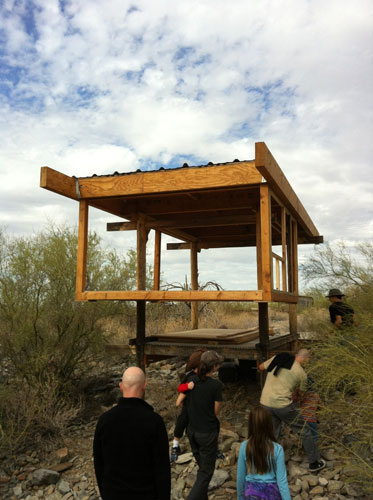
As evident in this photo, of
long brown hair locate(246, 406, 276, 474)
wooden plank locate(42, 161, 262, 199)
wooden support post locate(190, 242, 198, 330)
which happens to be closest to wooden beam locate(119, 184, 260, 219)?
wooden plank locate(42, 161, 262, 199)

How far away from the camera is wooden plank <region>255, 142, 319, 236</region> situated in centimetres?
597

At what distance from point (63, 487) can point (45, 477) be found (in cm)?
37

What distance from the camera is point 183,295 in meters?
7.40

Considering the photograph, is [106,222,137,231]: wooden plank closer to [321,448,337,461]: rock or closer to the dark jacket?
[321,448,337,461]: rock

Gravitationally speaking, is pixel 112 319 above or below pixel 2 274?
below

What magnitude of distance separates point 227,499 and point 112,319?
731 centimetres

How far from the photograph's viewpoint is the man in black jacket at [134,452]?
2771mm

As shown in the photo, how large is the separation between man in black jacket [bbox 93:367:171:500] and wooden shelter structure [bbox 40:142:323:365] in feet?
13.3

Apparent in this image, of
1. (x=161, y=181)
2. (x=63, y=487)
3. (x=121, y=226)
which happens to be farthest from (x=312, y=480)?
(x=121, y=226)

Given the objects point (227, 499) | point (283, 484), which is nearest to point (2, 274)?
point (227, 499)

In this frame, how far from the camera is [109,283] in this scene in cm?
1279

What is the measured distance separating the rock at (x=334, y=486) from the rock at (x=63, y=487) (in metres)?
3.58

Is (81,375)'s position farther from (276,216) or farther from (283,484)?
(283,484)

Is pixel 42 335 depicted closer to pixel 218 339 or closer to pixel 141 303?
pixel 141 303
